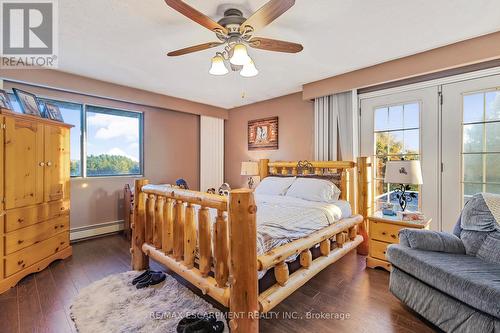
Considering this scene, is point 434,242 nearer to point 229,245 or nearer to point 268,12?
point 229,245

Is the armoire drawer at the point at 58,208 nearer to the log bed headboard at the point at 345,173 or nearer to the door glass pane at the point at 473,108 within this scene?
the log bed headboard at the point at 345,173

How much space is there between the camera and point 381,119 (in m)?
3.14

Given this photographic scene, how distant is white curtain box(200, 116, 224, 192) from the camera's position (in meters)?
4.79

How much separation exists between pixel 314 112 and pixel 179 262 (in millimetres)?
2922

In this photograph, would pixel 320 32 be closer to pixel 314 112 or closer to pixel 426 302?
pixel 314 112

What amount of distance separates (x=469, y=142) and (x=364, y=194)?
1183 mm

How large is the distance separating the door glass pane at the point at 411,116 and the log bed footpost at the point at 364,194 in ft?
2.11

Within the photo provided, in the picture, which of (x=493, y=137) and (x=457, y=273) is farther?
(x=493, y=137)

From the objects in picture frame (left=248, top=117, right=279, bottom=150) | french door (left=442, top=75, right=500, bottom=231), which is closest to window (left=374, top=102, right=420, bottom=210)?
french door (left=442, top=75, right=500, bottom=231)

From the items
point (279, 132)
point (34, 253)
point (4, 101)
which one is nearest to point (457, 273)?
point (279, 132)

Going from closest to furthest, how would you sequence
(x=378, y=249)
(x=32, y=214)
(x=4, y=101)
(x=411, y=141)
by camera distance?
1. (x=4, y=101)
2. (x=32, y=214)
3. (x=378, y=249)
4. (x=411, y=141)

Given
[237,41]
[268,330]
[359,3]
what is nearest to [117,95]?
[237,41]

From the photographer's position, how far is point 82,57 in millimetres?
2613

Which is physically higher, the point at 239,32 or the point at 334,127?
the point at 239,32
